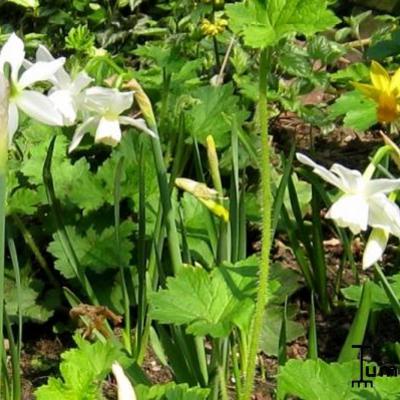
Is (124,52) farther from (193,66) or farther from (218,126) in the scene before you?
(218,126)

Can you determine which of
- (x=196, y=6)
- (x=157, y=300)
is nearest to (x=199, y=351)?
(x=157, y=300)

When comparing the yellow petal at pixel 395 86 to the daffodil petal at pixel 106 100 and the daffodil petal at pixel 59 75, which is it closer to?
the daffodil petal at pixel 106 100

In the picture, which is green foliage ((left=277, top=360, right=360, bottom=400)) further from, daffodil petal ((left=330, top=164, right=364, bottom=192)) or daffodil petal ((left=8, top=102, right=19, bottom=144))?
daffodil petal ((left=8, top=102, right=19, bottom=144))

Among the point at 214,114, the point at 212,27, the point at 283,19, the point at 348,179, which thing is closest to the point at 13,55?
the point at 283,19

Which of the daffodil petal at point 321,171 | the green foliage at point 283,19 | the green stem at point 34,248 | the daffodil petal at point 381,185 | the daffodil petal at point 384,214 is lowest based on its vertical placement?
the green stem at point 34,248

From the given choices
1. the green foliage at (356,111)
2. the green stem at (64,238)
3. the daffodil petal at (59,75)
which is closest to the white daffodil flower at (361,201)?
the daffodil petal at (59,75)

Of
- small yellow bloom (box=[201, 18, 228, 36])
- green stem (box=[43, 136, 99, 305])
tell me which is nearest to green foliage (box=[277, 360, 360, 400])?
green stem (box=[43, 136, 99, 305])
